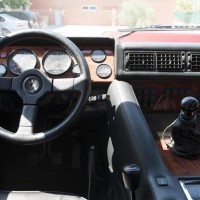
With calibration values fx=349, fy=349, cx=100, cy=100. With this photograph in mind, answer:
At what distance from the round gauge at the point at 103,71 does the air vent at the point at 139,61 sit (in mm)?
122

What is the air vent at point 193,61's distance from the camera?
215 cm

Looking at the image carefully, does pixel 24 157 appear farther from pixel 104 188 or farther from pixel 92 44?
pixel 92 44

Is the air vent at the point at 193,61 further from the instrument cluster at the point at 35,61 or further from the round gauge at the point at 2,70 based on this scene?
the round gauge at the point at 2,70

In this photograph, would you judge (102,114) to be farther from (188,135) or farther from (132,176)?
(132,176)

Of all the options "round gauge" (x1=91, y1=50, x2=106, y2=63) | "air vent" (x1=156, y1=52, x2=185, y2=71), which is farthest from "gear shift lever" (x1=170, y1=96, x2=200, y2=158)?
"round gauge" (x1=91, y1=50, x2=106, y2=63)

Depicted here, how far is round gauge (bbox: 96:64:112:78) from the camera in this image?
2209 mm

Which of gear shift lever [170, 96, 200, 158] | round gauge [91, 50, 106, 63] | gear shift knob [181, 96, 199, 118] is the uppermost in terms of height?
round gauge [91, 50, 106, 63]

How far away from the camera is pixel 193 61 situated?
7.08 feet

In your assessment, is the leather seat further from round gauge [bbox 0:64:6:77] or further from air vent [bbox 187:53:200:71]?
air vent [bbox 187:53:200:71]

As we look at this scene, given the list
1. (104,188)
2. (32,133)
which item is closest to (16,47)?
(32,133)

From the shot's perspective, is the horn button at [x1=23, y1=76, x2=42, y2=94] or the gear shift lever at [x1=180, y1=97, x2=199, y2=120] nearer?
the gear shift lever at [x1=180, y1=97, x2=199, y2=120]

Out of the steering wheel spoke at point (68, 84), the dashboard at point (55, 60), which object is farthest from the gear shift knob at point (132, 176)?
the dashboard at point (55, 60)

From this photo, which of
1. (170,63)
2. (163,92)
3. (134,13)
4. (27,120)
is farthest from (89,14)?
(27,120)

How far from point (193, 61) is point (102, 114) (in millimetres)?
675
